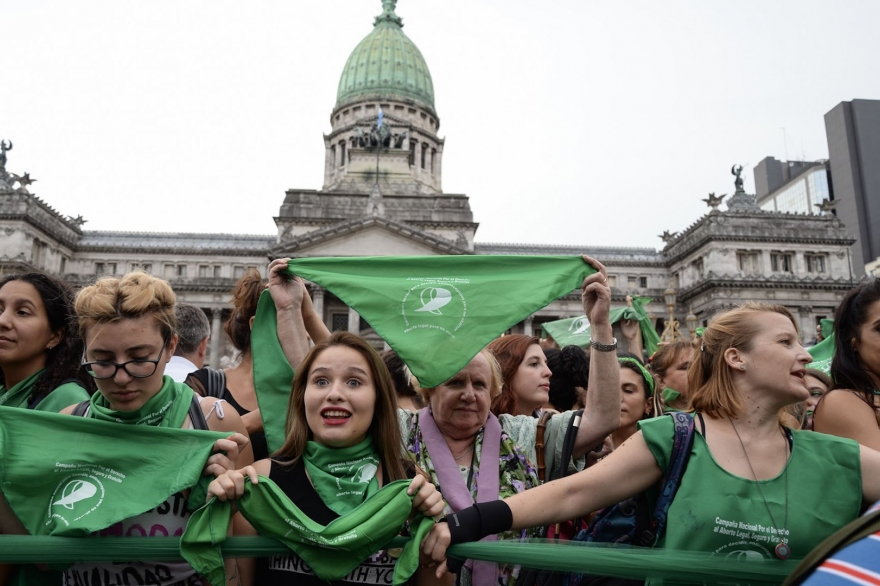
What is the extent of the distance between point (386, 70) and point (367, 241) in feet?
112

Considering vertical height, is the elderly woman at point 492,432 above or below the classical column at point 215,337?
below

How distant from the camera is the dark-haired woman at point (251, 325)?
4867 millimetres

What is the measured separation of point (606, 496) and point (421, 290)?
194 centimetres

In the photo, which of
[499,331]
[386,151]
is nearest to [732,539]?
[499,331]

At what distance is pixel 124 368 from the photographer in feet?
12.0

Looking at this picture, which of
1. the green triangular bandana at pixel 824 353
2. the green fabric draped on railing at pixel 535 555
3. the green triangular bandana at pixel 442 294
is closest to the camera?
the green fabric draped on railing at pixel 535 555

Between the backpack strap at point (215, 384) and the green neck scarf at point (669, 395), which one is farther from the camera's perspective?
the green neck scarf at point (669, 395)

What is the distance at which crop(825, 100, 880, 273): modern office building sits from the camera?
7712 centimetres

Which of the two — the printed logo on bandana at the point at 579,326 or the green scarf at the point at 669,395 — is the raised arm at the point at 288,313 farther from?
the printed logo on bandana at the point at 579,326

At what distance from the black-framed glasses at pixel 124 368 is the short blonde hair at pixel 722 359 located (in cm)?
322

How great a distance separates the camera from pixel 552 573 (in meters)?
4.06

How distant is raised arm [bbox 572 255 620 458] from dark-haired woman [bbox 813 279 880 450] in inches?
56.4

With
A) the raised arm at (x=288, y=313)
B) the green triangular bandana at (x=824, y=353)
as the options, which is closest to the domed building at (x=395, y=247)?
the green triangular bandana at (x=824, y=353)

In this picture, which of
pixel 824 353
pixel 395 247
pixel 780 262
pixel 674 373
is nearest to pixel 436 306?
pixel 674 373
